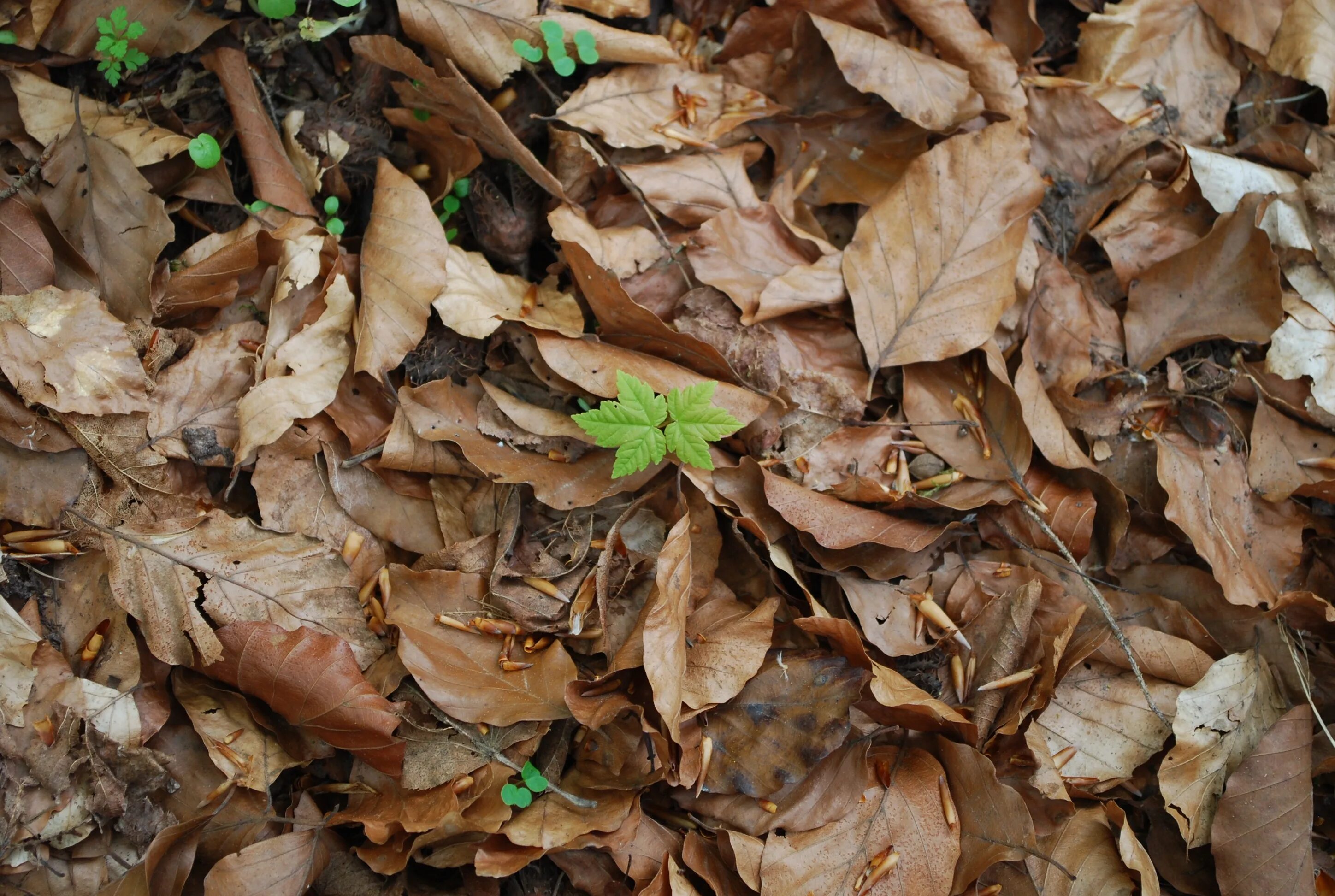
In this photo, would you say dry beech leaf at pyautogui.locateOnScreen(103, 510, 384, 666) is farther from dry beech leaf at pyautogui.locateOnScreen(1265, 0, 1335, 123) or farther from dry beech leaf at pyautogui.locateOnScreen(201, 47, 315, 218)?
dry beech leaf at pyautogui.locateOnScreen(1265, 0, 1335, 123)

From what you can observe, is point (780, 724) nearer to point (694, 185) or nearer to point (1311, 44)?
point (694, 185)

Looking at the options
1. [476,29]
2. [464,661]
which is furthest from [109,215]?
[464,661]

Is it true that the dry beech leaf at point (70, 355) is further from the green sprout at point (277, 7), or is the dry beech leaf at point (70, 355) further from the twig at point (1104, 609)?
the twig at point (1104, 609)

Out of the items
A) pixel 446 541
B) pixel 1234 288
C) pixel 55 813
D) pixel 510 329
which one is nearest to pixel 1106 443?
pixel 1234 288

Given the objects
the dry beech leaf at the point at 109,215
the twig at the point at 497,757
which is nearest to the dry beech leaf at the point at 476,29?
the dry beech leaf at the point at 109,215

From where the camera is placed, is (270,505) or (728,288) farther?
(728,288)

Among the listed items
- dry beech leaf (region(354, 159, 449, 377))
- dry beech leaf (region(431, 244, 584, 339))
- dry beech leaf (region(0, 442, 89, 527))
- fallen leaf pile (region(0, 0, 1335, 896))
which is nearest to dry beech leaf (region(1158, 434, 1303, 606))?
fallen leaf pile (region(0, 0, 1335, 896))

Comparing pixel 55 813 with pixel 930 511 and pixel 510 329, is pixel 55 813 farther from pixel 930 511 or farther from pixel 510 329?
pixel 930 511
